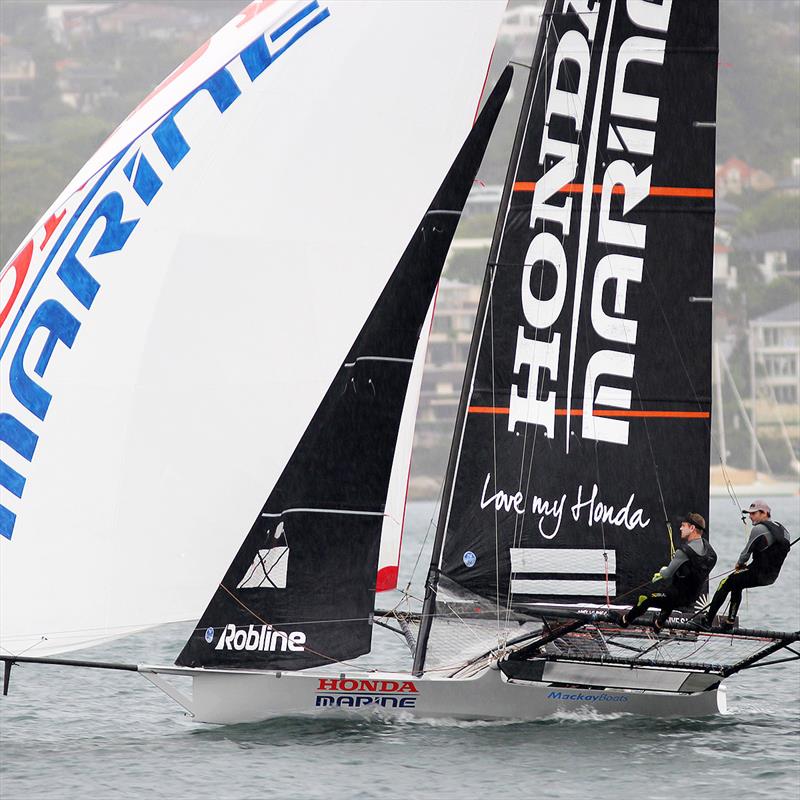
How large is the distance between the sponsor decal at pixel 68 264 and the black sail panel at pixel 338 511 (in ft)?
4.93

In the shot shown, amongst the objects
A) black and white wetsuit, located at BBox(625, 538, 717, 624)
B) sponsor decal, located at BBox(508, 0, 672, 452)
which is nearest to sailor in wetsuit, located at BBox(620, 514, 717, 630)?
black and white wetsuit, located at BBox(625, 538, 717, 624)

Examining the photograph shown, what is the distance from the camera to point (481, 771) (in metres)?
10.1

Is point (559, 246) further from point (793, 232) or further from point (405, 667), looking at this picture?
point (793, 232)

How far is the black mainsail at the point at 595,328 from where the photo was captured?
11.0 meters

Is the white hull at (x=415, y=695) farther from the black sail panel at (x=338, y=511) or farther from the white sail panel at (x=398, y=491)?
the white sail panel at (x=398, y=491)

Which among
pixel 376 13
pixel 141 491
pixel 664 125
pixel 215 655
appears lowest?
pixel 215 655

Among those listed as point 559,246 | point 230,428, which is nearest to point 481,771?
point 230,428

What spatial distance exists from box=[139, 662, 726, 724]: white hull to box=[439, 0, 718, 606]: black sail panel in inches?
22.8

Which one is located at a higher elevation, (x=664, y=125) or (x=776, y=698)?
(x=664, y=125)

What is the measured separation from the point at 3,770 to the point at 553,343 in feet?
14.6

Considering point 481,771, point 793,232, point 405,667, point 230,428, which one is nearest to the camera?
point 481,771

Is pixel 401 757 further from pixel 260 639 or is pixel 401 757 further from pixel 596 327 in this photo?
pixel 596 327

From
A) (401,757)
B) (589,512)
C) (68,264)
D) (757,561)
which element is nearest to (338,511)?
(401,757)

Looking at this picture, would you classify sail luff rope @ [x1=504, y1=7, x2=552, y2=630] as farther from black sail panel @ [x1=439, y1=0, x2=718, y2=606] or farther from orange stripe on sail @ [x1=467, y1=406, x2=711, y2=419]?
orange stripe on sail @ [x1=467, y1=406, x2=711, y2=419]
